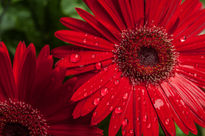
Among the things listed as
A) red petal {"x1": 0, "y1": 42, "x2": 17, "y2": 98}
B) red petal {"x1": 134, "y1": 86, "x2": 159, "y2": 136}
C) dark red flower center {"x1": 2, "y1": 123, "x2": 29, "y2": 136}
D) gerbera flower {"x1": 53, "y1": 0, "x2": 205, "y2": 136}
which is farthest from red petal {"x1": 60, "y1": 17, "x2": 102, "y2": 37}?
dark red flower center {"x1": 2, "y1": 123, "x2": 29, "y2": 136}

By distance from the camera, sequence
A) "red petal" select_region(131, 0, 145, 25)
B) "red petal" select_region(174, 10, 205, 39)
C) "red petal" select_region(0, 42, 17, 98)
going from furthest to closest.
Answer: "red petal" select_region(174, 10, 205, 39) < "red petal" select_region(131, 0, 145, 25) < "red petal" select_region(0, 42, 17, 98)

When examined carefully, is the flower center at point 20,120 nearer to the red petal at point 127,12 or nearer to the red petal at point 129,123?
the red petal at point 129,123

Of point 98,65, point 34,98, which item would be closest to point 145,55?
point 98,65

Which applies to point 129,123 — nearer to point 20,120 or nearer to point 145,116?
point 145,116

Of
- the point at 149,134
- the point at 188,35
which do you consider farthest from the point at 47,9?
the point at 149,134

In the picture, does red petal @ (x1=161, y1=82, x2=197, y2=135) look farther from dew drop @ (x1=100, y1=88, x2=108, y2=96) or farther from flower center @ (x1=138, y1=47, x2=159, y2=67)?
dew drop @ (x1=100, y1=88, x2=108, y2=96)

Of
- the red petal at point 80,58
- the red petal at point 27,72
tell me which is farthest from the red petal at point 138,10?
the red petal at point 27,72
